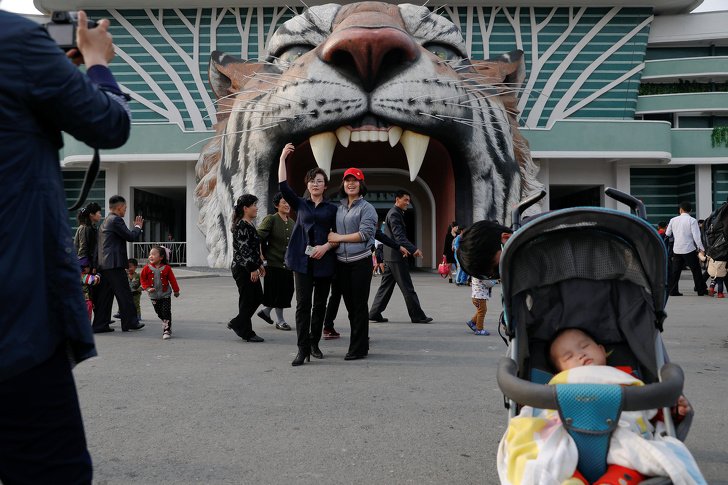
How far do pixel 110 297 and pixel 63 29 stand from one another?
5318mm

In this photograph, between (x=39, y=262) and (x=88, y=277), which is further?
(x=88, y=277)

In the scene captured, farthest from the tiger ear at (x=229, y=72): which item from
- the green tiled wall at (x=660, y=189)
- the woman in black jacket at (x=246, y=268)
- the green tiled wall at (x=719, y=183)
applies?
the green tiled wall at (x=719, y=183)

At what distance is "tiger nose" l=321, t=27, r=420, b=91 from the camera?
27.5 feet

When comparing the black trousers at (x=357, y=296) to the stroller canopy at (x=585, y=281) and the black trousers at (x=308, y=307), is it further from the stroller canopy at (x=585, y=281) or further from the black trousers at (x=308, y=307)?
the stroller canopy at (x=585, y=281)

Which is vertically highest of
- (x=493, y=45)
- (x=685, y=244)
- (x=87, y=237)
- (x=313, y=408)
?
(x=493, y=45)

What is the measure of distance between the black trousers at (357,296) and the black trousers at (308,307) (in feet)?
0.51

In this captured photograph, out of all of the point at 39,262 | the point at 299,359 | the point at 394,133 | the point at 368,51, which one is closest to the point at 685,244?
the point at 394,133

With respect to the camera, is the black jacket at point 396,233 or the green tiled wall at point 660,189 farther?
the green tiled wall at point 660,189

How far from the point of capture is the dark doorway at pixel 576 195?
20766 mm

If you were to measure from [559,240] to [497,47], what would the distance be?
20846mm

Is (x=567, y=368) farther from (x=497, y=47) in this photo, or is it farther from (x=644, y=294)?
(x=497, y=47)

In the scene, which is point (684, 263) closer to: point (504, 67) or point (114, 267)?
point (504, 67)

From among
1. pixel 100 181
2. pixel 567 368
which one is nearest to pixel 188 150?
pixel 100 181

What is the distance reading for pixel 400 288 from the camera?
6.77 m
